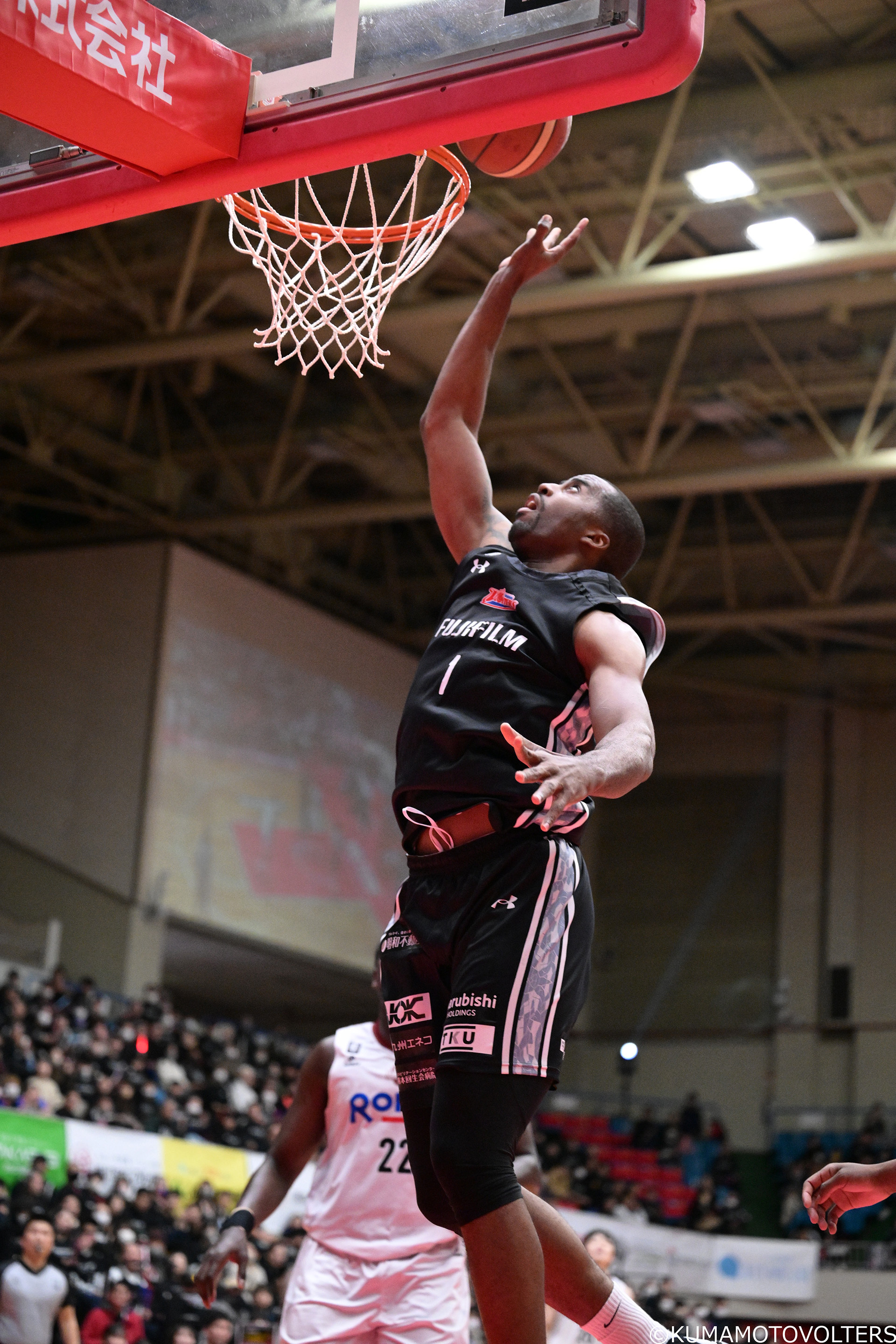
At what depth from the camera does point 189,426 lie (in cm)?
2267

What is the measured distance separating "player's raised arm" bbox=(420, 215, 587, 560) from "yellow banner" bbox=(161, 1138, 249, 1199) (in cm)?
1080

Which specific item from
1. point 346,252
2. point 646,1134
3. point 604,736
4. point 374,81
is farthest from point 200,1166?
point 646,1134

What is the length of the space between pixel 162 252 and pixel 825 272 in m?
7.23

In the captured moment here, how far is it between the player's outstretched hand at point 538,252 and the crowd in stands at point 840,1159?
63.2ft

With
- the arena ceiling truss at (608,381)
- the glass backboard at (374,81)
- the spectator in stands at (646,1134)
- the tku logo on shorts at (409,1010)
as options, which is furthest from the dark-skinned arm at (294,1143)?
the spectator in stands at (646,1134)

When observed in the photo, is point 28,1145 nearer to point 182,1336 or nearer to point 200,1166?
point 200,1166

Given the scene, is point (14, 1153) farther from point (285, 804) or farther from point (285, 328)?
point (285, 804)

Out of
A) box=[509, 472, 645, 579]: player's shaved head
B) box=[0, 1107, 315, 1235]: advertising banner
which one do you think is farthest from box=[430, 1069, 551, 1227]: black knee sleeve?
box=[0, 1107, 315, 1235]: advertising banner

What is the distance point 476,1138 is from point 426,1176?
0.33 m

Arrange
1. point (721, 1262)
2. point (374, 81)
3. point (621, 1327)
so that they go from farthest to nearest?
point (721, 1262), point (374, 81), point (621, 1327)

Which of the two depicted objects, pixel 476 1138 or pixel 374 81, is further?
pixel 374 81

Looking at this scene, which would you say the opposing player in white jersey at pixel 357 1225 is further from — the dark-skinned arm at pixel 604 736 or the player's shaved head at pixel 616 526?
the dark-skinned arm at pixel 604 736

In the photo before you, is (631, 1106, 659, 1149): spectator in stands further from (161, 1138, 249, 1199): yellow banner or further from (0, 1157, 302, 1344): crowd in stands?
(0, 1157, 302, 1344): crowd in stands

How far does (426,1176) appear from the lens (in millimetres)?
3297
